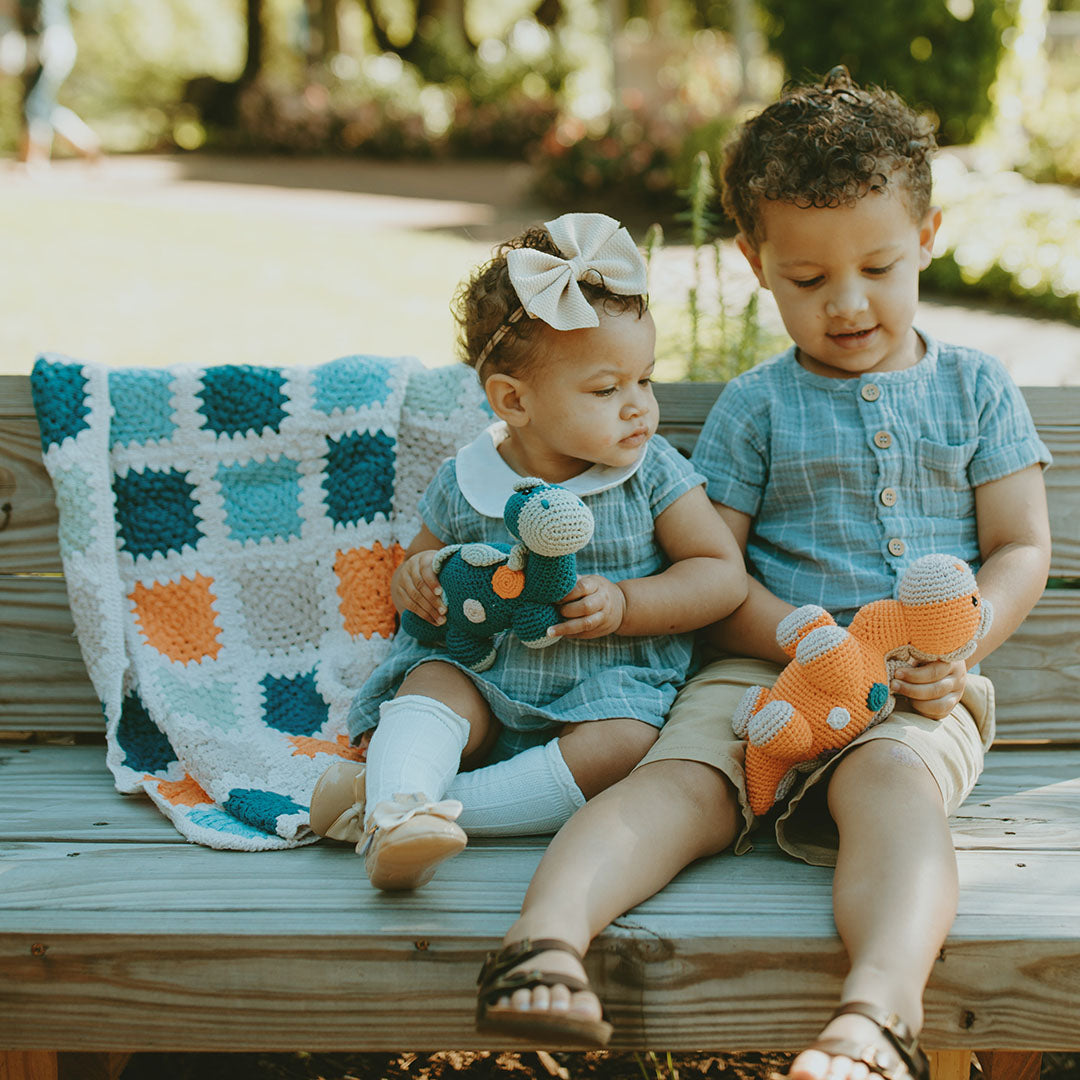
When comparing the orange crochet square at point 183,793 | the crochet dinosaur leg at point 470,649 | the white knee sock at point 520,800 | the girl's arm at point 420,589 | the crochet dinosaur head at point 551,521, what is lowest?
the orange crochet square at point 183,793

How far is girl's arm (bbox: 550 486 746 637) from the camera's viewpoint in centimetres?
179

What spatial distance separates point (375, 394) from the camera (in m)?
2.23

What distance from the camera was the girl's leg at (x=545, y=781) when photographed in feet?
5.73

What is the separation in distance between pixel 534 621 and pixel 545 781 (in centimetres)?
23

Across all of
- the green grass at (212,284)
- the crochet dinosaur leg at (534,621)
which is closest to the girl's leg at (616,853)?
the crochet dinosaur leg at (534,621)

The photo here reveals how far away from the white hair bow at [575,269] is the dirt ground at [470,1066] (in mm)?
1363

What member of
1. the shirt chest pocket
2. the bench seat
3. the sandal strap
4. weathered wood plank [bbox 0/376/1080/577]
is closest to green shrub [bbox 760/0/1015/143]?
weathered wood plank [bbox 0/376/1080/577]

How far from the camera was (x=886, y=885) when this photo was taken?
147 centimetres

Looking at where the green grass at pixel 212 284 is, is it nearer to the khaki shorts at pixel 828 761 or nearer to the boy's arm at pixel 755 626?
the boy's arm at pixel 755 626

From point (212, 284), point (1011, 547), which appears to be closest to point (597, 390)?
point (1011, 547)

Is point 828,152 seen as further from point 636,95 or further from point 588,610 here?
point 636,95

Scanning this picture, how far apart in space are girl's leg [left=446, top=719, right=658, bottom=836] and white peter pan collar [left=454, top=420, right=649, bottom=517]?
385 millimetres

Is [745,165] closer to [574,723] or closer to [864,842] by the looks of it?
[574,723]

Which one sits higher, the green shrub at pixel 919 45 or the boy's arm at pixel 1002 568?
the green shrub at pixel 919 45
